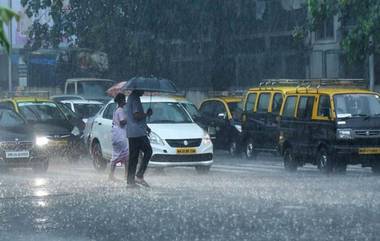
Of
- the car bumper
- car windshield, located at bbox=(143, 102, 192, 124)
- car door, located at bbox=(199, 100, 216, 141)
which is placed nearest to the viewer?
the car bumper

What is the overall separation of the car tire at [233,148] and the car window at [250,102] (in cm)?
192

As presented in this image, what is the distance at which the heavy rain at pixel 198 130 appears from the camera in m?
12.7

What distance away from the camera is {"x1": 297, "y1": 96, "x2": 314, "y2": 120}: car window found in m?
22.1

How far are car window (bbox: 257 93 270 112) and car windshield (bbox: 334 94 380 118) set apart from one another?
19.3 feet

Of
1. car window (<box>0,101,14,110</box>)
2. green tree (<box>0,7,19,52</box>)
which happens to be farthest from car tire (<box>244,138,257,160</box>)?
green tree (<box>0,7,19,52</box>)

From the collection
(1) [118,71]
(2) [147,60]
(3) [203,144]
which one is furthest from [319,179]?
(1) [118,71]

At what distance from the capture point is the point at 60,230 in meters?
11.8

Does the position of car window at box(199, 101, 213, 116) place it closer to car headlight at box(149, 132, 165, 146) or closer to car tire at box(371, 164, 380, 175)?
car headlight at box(149, 132, 165, 146)

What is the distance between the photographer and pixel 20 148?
22547 millimetres

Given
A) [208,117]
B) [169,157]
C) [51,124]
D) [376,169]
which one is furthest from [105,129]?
[208,117]

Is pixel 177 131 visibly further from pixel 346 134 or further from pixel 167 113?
pixel 346 134

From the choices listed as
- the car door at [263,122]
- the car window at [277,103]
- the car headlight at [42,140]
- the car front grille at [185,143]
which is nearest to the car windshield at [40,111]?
the car headlight at [42,140]

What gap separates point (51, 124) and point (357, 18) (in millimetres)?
8176

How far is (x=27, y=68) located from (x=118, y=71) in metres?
11.7
